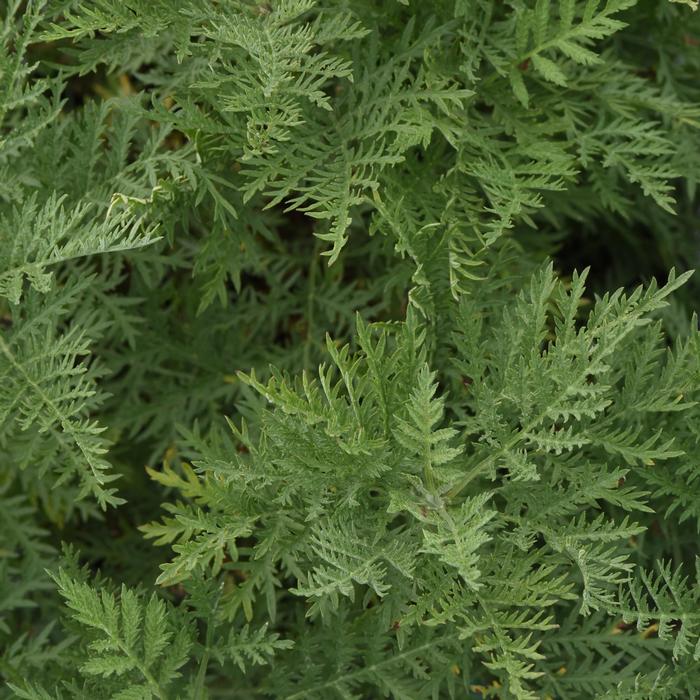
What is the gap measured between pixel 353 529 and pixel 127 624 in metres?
0.20

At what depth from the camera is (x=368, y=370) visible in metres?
0.84

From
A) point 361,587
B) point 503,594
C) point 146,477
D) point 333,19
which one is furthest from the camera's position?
point 146,477

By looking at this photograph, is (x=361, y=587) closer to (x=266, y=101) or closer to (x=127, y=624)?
(x=127, y=624)

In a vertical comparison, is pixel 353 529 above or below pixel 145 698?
above

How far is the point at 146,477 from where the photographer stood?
4.24 feet

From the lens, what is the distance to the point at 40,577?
44.5 inches

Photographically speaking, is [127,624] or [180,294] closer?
[127,624]

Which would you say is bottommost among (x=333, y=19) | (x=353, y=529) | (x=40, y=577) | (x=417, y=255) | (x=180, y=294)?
(x=40, y=577)

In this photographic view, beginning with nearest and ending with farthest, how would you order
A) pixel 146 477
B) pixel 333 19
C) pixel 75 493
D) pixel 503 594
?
pixel 503 594
pixel 333 19
pixel 75 493
pixel 146 477

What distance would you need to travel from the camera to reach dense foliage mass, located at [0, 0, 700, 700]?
0.81 meters

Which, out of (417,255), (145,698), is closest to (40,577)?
(145,698)

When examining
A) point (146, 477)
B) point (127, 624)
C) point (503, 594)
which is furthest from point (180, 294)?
point (503, 594)

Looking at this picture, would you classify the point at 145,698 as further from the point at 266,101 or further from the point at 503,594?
the point at 266,101

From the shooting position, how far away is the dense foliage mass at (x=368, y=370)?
31.8 inches
